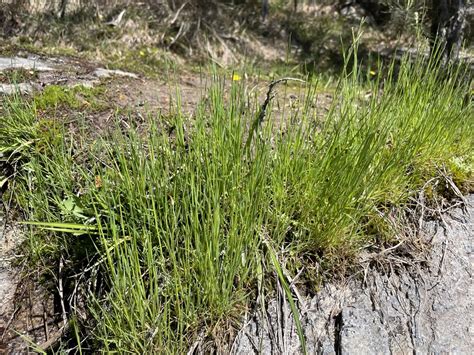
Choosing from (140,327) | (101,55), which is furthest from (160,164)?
(101,55)

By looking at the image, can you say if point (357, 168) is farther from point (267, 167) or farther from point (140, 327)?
point (140, 327)

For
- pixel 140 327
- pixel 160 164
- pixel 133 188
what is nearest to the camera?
pixel 140 327

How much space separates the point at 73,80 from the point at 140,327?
2.06 m

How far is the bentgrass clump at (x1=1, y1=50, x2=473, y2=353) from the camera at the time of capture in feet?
4.99

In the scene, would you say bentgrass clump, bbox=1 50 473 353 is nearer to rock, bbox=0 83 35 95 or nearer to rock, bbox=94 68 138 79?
rock, bbox=0 83 35 95

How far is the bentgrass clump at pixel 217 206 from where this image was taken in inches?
59.9

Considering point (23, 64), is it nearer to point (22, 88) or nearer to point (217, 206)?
point (22, 88)

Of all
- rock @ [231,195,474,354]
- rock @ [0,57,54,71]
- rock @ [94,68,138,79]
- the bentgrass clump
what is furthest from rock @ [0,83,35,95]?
rock @ [231,195,474,354]

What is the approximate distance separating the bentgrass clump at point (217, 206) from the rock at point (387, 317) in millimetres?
145

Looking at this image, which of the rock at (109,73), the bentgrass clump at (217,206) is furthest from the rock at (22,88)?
the bentgrass clump at (217,206)

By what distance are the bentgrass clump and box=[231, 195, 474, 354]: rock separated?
0.15 metres

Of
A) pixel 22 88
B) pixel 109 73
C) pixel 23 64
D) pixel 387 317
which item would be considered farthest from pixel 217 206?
pixel 23 64

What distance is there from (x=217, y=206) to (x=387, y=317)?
2.74 feet

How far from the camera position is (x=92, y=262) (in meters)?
1.83
